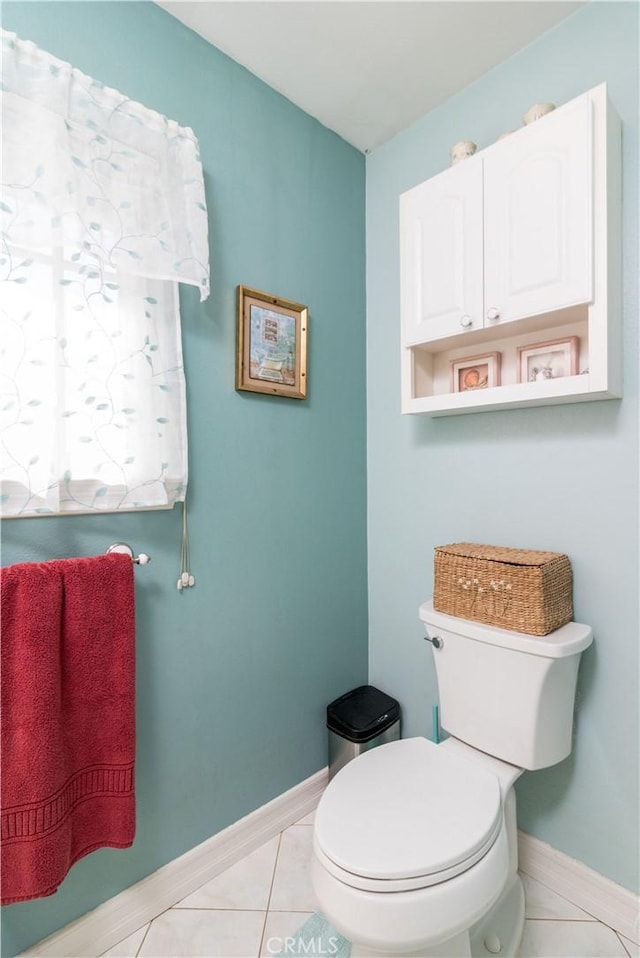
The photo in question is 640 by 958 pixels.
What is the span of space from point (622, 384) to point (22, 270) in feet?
4.78

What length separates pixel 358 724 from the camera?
1.62 metres

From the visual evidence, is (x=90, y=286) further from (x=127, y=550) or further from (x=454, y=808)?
(x=454, y=808)

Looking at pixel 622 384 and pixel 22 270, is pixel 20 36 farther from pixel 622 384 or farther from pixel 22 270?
pixel 622 384

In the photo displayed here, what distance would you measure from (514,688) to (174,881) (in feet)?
3.57

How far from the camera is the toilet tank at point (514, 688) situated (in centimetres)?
118

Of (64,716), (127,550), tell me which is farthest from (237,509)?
(64,716)

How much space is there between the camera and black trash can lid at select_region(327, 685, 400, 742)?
1611 millimetres

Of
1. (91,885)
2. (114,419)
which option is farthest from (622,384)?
(91,885)

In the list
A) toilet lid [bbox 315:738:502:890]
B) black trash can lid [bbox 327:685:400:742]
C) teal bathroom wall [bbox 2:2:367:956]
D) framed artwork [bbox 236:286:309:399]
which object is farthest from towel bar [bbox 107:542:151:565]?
black trash can lid [bbox 327:685:400:742]

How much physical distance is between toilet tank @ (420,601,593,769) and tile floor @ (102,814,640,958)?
1.44 ft

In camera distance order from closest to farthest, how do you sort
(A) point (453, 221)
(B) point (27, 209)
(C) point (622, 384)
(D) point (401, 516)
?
(B) point (27, 209), (C) point (622, 384), (A) point (453, 221), (D) point (401, 516)

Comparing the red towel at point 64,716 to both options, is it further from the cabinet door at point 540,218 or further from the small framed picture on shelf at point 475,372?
the cabinet door at point 540,218

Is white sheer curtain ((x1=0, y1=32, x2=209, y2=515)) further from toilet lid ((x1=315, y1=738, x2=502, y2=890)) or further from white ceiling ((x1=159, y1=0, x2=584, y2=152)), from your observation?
toilet lid ((x1=315, y1=738, x2=502, y2=890))

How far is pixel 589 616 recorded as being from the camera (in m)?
1.30
